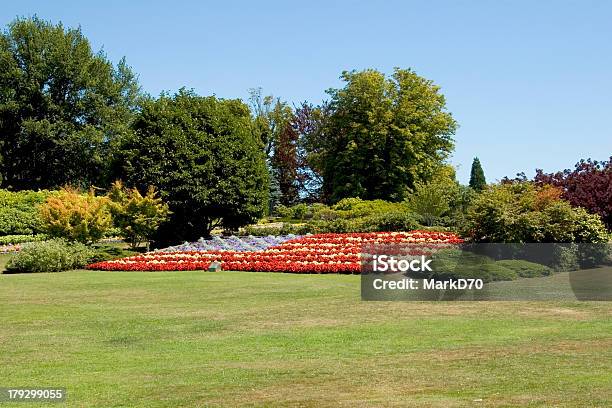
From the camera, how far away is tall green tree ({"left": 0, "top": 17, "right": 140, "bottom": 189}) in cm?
5153

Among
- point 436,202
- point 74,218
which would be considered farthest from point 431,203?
point 74,218

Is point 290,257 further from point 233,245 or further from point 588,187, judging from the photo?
point 588,187

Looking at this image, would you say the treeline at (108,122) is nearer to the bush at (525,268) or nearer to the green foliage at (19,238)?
the green foliage at (19,238)

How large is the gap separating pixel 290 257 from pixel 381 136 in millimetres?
27716

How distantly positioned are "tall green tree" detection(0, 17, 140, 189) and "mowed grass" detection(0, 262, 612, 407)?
123ft

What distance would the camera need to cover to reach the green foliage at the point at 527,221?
20.2 m

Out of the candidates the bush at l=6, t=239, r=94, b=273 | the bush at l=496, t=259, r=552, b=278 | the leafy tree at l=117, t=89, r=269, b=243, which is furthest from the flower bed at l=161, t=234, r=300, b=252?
the bush at l=496, t=259, r=552, b=278

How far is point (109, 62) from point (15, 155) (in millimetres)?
9429

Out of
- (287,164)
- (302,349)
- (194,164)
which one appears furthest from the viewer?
(287,164)

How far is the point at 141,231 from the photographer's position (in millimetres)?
29281

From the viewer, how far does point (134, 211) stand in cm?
2916

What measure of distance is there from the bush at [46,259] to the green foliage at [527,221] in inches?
461

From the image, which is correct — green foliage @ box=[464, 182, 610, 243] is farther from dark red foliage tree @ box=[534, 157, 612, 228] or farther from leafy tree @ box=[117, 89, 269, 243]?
leafy tree @ box=[117, 89, 269, 243]

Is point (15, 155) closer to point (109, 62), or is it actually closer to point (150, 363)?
point (109, 62)
